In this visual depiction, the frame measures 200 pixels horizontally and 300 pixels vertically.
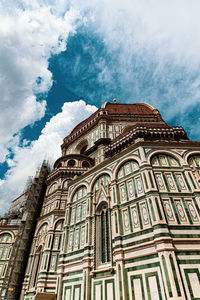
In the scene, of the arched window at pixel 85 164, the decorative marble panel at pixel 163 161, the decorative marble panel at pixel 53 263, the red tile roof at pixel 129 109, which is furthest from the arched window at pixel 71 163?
the decorative marble panel at pixel 163 161

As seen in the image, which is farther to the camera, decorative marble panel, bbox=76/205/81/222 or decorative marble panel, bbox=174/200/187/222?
decorative marble panel, bbox=76/205/81/222

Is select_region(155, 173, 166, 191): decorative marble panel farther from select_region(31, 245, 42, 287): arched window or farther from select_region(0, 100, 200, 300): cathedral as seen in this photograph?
select_region(31, 245, 42, 287): arched window

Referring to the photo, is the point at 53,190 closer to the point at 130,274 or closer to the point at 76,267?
the point at 76,267

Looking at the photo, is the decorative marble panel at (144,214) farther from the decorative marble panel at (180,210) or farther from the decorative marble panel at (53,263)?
the decorative marble panel at (53,263)

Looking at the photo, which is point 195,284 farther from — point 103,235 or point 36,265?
point 36,265

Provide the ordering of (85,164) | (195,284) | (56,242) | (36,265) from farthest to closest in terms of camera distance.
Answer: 1. (85,164)
2. (36,265)
3. (56,242)
4. (195,284)

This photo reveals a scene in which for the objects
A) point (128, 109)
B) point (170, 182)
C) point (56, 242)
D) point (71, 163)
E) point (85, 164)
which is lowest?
point (56, 242)

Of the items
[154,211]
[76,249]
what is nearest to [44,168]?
[76,249]

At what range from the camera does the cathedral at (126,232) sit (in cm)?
970

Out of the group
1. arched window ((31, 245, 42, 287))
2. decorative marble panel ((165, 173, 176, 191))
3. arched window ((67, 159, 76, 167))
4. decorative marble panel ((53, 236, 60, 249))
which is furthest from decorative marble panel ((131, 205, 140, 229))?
arched window ((67, 159, 76, 167))

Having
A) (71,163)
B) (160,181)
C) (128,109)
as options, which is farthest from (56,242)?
(128,109)

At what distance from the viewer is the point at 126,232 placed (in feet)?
38.7

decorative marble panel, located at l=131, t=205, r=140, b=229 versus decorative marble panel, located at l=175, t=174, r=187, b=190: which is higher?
decorative marble panel, located at l=175, t=174, r=187, b=190

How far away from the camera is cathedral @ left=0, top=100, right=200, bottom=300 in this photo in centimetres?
970
